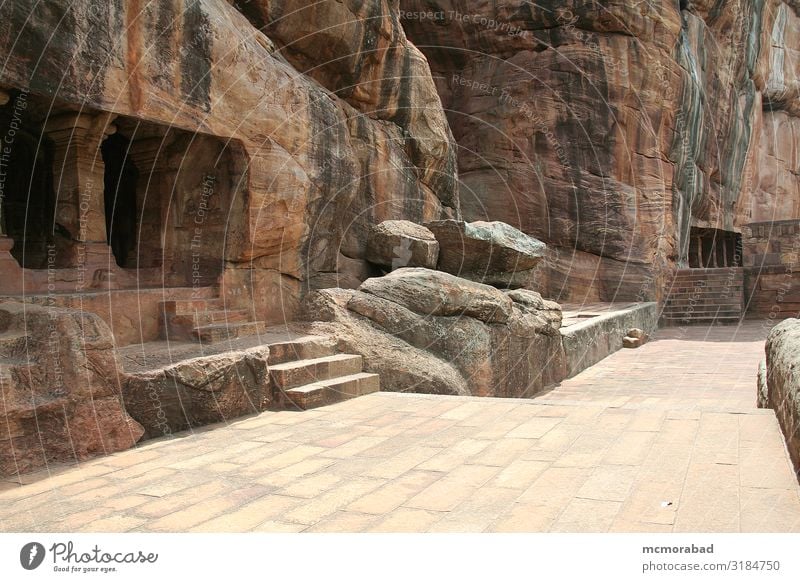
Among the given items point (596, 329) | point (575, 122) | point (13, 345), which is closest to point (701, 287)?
point (575, 122)

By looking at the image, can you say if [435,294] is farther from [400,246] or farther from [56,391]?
[56,391]

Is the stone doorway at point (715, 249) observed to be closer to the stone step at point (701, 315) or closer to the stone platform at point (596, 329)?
the stone step at point (701, 315)

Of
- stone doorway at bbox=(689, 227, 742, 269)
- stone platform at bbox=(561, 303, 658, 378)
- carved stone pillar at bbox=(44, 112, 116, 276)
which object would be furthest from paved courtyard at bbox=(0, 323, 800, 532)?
stone doorway at bbox=(689, 227, 742, 269)

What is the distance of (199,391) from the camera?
15.3 ft

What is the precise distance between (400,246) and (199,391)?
187 inches

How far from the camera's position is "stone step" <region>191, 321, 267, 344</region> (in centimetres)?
600

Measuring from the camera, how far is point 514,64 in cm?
1827

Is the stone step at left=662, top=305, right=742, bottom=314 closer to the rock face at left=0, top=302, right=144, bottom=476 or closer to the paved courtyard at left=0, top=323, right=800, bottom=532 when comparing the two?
the paved courtyard at left=0, top=323, right=800, bottom=532

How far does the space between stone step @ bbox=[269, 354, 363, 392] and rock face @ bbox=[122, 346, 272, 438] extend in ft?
0.43

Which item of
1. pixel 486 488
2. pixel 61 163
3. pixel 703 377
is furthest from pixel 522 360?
pixel 61 163

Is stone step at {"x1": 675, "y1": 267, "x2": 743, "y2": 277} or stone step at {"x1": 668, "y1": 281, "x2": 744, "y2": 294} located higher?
stone step at {"x1": 675, "y1": 267, "x2": 743, "y2": 277}

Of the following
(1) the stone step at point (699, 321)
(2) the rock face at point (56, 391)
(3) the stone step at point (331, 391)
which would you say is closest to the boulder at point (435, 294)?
(3) the stone step at point (331, 391)

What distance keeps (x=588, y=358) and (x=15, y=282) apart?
8.43 metres

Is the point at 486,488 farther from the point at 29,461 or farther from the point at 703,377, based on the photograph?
the point at 703,377
